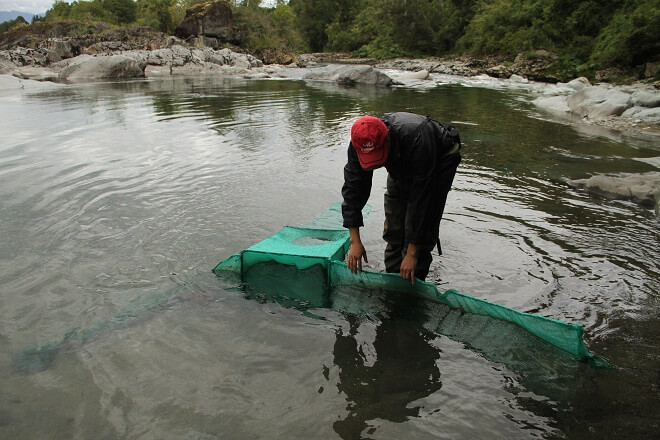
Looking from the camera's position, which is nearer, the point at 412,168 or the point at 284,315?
the point at 412,168

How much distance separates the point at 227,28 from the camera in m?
44.8

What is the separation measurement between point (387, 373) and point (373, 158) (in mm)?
1366

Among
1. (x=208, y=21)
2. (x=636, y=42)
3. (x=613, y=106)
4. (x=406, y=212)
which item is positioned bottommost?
(x=406, y=212)

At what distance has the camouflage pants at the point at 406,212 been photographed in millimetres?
3141

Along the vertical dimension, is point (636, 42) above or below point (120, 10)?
below

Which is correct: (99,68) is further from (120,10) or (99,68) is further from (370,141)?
(120,10)

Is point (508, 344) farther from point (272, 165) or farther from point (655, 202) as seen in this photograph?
point (272, 165)

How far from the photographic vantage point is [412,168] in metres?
3.03

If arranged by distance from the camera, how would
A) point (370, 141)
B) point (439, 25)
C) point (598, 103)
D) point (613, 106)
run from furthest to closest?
point (439, 25) → point (598, 103) → point (613, 106) → point (370, 141)

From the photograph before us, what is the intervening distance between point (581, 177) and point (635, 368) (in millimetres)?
5192

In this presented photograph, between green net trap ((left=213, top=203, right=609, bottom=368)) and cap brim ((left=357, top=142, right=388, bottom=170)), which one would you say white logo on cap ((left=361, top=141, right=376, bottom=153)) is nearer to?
cap brim ((left=357, top=142, right=388, bottom=170))

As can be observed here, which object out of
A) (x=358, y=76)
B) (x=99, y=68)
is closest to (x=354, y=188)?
(x=358, y=76)

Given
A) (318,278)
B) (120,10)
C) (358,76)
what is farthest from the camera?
(120,10)

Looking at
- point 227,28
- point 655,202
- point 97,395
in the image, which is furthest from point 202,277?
point 227,28
